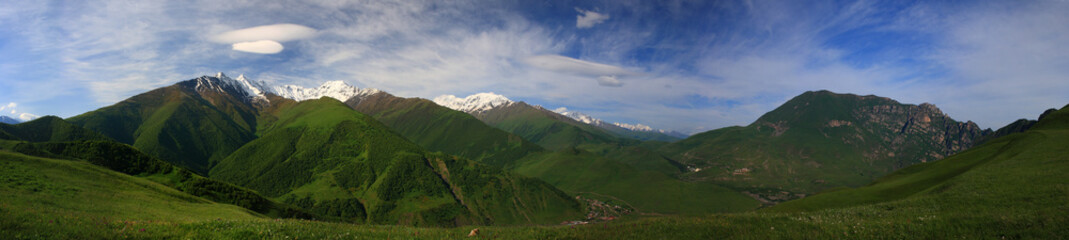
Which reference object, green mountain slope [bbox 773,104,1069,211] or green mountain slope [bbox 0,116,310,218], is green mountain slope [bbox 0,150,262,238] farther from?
green mountain slope [bbox 773,104,1069,211]

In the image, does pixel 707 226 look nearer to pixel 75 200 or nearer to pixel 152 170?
pixel 75 200

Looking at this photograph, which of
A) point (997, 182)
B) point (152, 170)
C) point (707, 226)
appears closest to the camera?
point (707, 226)

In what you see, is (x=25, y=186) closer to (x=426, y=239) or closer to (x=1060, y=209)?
(x=426, y=239)

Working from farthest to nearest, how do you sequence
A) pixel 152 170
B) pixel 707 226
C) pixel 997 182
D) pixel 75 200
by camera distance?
pixel 152 170
pixel 997 182
pixel 75 200
pixel 707 226

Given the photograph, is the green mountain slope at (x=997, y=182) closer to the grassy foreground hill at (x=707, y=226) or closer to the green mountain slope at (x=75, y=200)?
the grassy foreground hill at (x=707, y=226)

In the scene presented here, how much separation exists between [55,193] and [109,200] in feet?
15.8

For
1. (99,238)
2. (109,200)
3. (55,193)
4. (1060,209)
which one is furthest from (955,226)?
(55,193)

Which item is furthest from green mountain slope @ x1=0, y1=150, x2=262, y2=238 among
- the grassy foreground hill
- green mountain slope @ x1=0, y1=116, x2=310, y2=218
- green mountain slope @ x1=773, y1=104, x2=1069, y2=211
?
green mountain slope @ x1=773, y1=104, x2=1069, y2=211

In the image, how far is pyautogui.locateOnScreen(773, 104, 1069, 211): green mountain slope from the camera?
3566 centimetres

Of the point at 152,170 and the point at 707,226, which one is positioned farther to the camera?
the point at 152,170

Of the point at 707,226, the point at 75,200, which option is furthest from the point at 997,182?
the point at 75,200

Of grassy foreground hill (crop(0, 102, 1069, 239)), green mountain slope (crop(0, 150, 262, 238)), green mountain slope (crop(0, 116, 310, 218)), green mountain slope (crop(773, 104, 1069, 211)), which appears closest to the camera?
green mountain slope (crop(0, 150, 262, 238))

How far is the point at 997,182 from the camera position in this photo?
4550 centimetres

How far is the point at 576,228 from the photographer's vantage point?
27.3m
